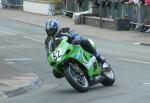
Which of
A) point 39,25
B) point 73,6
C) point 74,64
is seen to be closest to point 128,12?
point 39,25

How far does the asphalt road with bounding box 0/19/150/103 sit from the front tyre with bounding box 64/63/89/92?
15cm

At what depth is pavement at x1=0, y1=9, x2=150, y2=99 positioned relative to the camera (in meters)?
13.5

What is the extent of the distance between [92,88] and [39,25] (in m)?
24.1

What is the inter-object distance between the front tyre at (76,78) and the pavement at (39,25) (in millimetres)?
1270

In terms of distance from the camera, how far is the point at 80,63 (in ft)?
42.3

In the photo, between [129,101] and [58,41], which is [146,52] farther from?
[129,101]

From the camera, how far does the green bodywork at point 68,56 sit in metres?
12.7

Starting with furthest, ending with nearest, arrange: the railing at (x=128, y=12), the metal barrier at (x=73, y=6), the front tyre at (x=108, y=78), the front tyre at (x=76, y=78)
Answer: the metal barrier at (x=73, y=6) < the railing at (x=128, y=12) < the front tyre at (x=108, y=78) < the front tyre at (x=76, y=78)

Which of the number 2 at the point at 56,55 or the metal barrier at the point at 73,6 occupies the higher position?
the metal barrier at the point at 73,6

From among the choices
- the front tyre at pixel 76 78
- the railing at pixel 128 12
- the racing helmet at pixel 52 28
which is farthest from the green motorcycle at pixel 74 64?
the railing at pixel 128 12

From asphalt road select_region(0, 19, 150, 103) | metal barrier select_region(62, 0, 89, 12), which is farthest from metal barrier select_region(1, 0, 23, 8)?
asphalt road select_region(0, 19, 150, 103)

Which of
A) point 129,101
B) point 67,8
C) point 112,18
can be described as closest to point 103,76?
point 129,101

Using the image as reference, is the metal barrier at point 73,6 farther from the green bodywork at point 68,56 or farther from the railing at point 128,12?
the green bodywork at point 68,56

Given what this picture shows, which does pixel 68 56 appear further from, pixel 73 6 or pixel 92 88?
pixel 73 6
